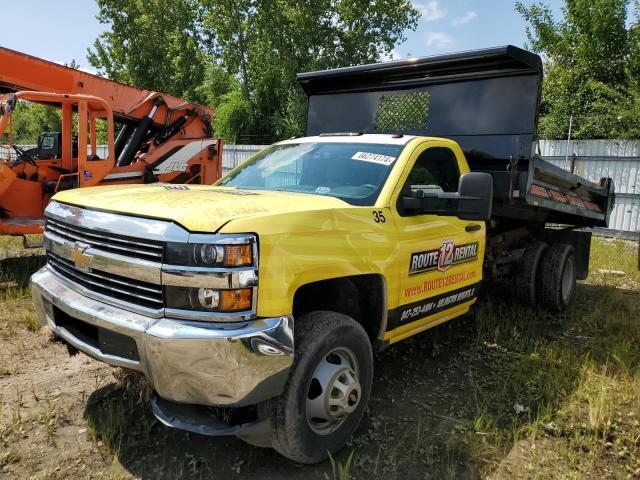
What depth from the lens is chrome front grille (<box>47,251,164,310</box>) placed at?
2469 mm

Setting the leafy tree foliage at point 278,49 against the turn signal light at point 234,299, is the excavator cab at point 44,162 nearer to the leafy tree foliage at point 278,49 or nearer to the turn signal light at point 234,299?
the turn signal light at point 234,299

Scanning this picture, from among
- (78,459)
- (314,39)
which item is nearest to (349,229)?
(78,459)

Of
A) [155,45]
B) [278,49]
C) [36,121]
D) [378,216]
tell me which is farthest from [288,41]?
[36,121]

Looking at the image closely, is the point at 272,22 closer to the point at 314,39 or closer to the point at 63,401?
the point at 314,39

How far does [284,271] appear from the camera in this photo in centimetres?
252

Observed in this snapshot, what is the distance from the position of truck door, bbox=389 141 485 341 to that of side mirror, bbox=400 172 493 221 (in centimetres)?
10

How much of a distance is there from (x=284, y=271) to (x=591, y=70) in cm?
1680

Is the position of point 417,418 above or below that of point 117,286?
below

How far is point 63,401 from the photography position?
342cm

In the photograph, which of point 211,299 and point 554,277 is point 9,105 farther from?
point 554,277

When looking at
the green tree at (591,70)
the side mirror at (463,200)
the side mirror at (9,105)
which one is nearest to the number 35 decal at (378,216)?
the side mirror at (463,200)

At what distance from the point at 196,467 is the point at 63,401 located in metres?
1.26

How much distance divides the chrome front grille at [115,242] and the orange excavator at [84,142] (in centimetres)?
452

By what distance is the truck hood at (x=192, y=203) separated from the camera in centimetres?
242
